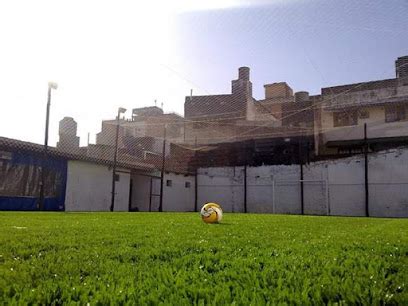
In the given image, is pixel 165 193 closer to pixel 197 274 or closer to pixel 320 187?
pixel 320 187

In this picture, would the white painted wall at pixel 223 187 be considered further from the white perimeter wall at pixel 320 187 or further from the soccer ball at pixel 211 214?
the soccer ball at pixel 211 214

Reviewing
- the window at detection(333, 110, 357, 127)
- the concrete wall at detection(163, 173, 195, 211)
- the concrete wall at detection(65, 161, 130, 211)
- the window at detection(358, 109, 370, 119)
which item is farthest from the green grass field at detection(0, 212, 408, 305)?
the window at detection(358, 109, 370, 119)

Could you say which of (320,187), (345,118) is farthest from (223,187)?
(345,118)

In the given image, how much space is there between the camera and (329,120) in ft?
99.9

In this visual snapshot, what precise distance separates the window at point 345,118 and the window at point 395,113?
2268mm

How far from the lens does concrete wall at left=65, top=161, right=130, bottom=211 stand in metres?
20.1

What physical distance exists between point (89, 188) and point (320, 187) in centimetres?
1379

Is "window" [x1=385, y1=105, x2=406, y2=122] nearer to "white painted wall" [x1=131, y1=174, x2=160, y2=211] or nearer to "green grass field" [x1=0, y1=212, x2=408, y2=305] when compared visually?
"white painted wall" [x1=131, y1=174, x2=160, y2=211]

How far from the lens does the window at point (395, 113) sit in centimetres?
2832

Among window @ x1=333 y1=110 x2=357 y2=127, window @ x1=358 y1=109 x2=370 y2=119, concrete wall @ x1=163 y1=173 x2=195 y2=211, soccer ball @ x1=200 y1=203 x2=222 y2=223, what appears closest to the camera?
soccer ball @ x1=200 y1=203 x2=222 y2=223

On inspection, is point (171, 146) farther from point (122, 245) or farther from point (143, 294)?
point (143, 294)

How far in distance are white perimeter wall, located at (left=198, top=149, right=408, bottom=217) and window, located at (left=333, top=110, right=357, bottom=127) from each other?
23.9ft

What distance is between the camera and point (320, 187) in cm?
2391

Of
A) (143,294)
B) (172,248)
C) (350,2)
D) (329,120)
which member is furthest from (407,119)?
(143,294)
